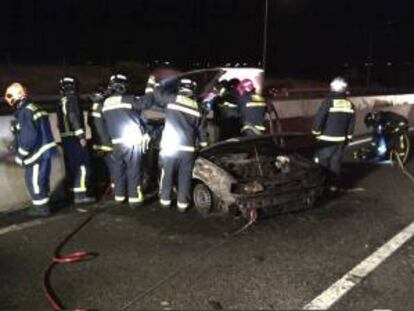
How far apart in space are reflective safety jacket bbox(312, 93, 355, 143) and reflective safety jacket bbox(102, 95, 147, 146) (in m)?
→ 2.93

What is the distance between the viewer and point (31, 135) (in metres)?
7.79

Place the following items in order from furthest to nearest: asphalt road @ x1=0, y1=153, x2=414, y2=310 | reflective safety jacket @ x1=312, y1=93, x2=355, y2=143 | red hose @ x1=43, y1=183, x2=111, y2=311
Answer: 1. reflective safety jacket @ x1=312, y1=93, x2=355, y2=143
2. asphalt road @ x1=0, y1=153, x2=414, y2=310
3. red hose @ x1=43, y1=183, x2=111, y2=311

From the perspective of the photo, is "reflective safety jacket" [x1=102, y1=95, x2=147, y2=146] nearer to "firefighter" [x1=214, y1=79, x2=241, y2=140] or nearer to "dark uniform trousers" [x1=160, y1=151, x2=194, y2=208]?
"dark uniform trousers" [x1=160, y1=151, x2=194, y2=208]

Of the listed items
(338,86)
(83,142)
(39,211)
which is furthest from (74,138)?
(338,86)

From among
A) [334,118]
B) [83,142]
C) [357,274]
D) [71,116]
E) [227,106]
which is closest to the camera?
[357,274]

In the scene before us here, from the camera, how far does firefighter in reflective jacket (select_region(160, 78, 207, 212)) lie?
26.7ft

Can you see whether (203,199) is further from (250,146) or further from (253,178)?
(250,146)

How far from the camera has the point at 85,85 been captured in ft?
A: 121

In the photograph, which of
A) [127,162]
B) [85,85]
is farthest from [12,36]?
[127,162]

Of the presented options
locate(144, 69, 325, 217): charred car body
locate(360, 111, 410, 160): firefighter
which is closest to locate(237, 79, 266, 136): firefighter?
locate(144, 69, 325, 217): charred car body

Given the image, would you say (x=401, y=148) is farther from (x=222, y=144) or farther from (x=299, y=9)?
(x=299, y=9)

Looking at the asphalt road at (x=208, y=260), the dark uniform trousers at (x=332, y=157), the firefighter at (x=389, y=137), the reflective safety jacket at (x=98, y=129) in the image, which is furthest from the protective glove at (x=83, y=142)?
the firefighter at (x=389, y=137)

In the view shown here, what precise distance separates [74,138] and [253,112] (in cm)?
325

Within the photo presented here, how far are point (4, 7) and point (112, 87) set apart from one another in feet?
152
